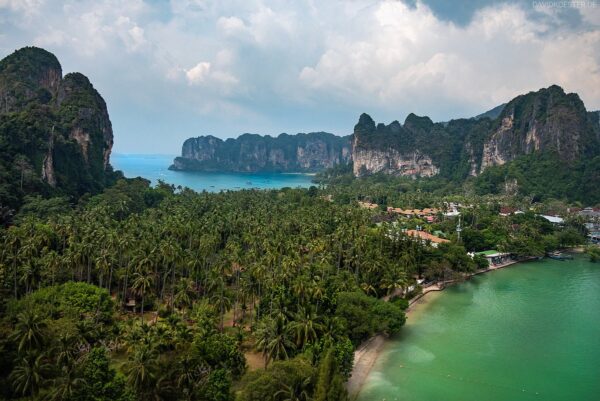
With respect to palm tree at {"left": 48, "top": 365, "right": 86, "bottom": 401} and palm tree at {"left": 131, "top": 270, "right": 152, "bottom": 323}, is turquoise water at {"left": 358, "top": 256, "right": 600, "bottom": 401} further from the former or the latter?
palm tree at {"left": 131, "top": 270, "right": 152, "bottom": 323}

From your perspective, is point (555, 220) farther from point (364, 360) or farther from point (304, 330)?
point (304, 330)

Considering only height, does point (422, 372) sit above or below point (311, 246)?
below

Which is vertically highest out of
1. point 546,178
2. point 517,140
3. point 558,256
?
point 517,140

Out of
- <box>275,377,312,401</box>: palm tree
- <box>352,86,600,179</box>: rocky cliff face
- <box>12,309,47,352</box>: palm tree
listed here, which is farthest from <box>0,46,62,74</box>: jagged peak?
<box>352,86,600,179</box>: rocky cliff face

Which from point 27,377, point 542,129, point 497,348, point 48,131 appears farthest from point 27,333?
point 542,129

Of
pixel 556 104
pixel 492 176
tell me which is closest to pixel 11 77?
pixel 492 176

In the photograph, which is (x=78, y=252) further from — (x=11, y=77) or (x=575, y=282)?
(x=11, y=77)

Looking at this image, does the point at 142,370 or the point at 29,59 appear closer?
the point at 142,370

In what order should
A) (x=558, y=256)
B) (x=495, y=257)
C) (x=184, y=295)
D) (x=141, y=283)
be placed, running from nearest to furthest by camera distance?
(x=184, y=295), (x=141, y=283), (x=495, y=257), (x=558, y=256)
